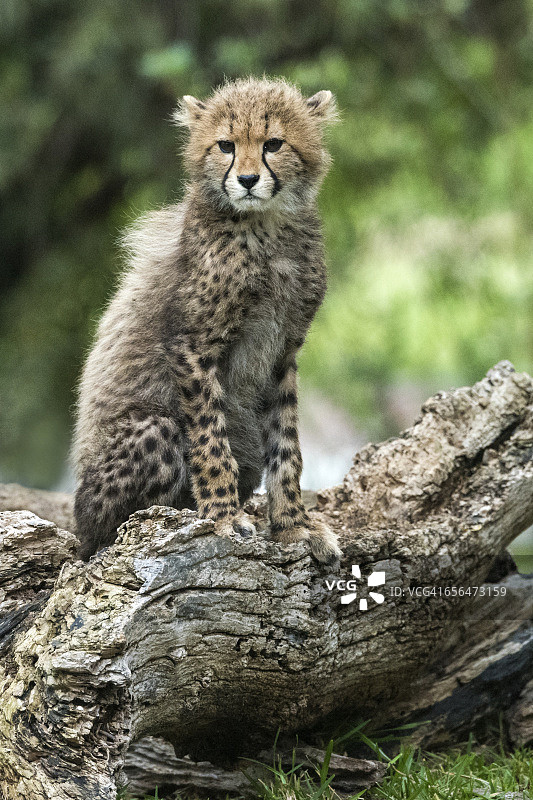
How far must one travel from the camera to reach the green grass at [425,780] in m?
2.65

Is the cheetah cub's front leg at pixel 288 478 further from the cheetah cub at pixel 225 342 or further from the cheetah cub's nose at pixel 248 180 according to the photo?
the cheetah cub's nose at pixel 248 180

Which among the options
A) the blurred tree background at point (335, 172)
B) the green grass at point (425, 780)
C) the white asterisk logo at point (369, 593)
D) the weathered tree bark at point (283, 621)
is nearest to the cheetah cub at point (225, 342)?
the white asterisk logo at point (369, 593)

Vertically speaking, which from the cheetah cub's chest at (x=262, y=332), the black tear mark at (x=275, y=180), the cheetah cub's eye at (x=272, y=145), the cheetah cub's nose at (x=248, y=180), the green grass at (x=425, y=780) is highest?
the cheetah cub's eye at (x=272, y=145)

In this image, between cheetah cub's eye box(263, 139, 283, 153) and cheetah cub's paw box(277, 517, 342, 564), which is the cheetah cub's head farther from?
cheetah cub's paw box(277, 517, 342, 564)

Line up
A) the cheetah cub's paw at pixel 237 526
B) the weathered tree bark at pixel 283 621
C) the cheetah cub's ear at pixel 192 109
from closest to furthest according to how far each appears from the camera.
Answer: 1. the weathered tree bark at pixel 283 621
2. the cheetah cub's paw at pixel 237 526
3. the cheetah cub's ear at pixel 192 109

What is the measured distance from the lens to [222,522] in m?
2.93

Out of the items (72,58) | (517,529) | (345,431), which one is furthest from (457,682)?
(72,58)

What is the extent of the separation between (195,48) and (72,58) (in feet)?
3.07

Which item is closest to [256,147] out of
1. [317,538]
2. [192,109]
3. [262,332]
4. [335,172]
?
[192,109]

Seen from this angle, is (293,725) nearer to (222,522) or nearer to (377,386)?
(222,522)

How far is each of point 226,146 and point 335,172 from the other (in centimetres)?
431

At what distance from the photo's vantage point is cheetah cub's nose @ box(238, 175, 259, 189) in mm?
2910

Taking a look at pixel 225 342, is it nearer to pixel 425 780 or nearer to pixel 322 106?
pixel 322 106

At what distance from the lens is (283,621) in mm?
2736
